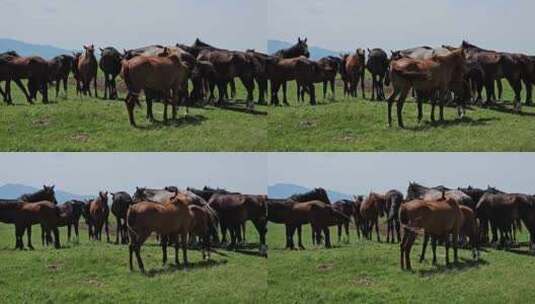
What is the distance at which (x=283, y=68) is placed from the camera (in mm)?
11461

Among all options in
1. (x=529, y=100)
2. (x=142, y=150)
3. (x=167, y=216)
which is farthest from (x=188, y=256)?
(x=529, y=100)

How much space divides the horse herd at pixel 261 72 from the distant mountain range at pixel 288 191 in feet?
3.75

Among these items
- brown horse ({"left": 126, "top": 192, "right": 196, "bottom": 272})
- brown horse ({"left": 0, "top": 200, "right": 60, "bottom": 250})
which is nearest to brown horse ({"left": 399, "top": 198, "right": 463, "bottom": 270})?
brown horse ({"left": 126, "top": 192, "right": 196, "bottom": 272})

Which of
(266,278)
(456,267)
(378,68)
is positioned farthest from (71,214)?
(456,267)

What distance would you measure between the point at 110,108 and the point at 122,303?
254 cm

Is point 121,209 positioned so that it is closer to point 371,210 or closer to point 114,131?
point 114,131

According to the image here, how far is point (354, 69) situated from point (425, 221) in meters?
2.58

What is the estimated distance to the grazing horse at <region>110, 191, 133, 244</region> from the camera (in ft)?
34.0

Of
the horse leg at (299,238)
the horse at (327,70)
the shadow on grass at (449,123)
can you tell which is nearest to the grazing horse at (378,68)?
the horse at (327,70)

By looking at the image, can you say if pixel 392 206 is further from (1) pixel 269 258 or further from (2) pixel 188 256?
(2) pixel 188 256

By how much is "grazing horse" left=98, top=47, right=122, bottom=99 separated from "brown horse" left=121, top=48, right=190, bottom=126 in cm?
104

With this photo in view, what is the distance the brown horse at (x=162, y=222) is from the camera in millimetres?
9930

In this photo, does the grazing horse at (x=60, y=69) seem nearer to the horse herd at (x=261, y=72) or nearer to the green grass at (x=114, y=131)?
the horse herd at (x=261, y=72)

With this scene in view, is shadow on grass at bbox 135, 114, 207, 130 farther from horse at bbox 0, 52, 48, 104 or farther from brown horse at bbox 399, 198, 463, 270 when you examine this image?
brown horse at bbox 399, 198, 463, 270
